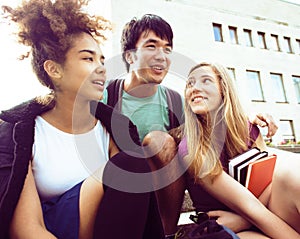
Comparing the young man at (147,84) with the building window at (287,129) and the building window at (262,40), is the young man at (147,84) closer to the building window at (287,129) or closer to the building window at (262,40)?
the building window at (262,40)

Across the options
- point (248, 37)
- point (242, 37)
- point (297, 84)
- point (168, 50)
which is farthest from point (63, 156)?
point (297, 84)

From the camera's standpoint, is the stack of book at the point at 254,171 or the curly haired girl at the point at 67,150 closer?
the curly haired girl at the point at 67,150

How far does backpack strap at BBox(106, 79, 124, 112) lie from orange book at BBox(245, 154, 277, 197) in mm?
530

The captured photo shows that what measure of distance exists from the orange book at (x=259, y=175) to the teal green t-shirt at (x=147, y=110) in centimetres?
36

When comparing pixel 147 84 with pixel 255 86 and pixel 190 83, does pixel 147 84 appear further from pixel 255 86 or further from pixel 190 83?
pixel 255 86

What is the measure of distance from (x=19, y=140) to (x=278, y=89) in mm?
6076

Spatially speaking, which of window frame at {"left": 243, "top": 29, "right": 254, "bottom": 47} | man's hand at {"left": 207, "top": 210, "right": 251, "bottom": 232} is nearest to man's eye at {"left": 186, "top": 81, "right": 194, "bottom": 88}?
man's hand at {"left": 207, "top": 210, "right": 251, "bottom": 232}

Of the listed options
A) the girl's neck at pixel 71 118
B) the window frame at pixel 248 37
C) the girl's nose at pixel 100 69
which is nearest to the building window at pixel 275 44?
the window frame at pixel 248 37

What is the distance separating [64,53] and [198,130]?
48 centimetres

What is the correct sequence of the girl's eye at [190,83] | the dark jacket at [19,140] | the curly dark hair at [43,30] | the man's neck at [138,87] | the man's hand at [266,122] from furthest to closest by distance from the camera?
1. the man's neck at [138,87]
2. the girl's eye at [190,83]
3. the man's hand at [266,122]
4. the curly dark hair at [43,30]
5. the dark jacket at [19,140]

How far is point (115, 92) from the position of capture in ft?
3.55

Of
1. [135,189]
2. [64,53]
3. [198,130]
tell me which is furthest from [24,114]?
[198,130]

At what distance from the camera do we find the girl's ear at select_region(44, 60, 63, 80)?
751 mm

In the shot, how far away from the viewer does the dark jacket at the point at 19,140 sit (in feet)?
1.66
